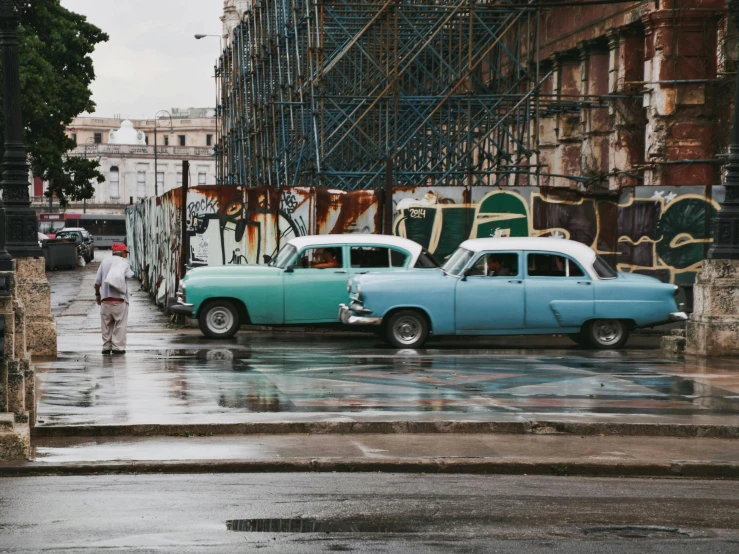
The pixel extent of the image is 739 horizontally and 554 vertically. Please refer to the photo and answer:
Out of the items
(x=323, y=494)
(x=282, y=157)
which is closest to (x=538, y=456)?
(x=323, y=494)

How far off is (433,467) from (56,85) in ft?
151

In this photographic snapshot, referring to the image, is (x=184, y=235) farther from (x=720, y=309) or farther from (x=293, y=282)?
(x=720, y=309)

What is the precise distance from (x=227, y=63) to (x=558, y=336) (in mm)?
41762

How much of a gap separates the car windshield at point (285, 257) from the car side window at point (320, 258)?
0.14 meters

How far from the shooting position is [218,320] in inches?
758

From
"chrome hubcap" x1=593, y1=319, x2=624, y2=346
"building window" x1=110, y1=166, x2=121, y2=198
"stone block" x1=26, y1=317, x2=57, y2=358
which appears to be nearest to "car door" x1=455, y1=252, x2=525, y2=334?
"chrome hubcap" x1=593, y1=319, x2=624, y2=346

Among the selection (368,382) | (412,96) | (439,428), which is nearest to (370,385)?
(368,382)

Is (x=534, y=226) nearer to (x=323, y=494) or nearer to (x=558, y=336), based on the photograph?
(x=558, y=336)

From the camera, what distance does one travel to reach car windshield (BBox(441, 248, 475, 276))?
17891mm

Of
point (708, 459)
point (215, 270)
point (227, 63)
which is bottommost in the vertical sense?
point (708, 459)

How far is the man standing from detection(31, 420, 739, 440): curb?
6252 millimetres

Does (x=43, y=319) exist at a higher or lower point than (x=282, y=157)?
lower

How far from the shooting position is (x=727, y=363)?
1590cm

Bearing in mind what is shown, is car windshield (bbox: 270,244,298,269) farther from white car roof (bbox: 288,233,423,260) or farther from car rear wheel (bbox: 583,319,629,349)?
car rear wheel (bbox: 583,319,629,349)
